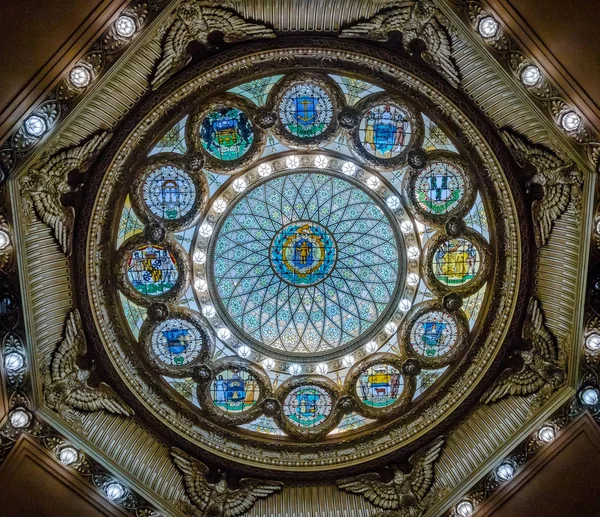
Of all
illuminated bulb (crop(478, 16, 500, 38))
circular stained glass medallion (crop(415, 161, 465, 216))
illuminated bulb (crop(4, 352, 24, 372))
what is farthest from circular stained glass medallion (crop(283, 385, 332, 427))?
illuminated bulb (crop(478, 16, 500, 38))

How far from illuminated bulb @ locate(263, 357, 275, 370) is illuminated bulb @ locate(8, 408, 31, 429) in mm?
6052

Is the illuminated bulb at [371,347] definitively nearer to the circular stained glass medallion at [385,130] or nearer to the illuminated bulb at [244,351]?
the illuminated bulb at [244,351]

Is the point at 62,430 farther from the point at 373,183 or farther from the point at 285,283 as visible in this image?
the point at 373,183

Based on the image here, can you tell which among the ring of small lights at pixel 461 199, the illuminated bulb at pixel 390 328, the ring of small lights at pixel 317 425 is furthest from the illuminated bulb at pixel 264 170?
the ring of small lights at pixel 317 425

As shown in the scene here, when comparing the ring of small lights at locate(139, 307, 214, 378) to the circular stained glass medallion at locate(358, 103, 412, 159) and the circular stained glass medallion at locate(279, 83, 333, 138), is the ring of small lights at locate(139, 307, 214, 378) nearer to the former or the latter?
the circular stained glass medallion at locate(279, 83, 333, 138)

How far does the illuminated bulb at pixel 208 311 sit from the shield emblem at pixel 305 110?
4897mm

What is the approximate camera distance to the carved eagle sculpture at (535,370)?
46.5 feet

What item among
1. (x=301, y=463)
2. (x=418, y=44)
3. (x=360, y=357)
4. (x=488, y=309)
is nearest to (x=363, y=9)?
(x=418, y=44)

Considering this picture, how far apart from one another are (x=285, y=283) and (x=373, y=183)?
343cm

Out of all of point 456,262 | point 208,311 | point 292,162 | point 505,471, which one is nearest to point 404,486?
point 505,471

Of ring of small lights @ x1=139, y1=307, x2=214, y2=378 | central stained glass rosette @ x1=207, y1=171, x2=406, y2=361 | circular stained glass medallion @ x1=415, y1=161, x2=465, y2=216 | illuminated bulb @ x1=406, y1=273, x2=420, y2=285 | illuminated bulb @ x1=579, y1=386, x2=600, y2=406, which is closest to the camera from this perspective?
illuminated bulb @ x1=579, y1=386, x2=600, y2=406

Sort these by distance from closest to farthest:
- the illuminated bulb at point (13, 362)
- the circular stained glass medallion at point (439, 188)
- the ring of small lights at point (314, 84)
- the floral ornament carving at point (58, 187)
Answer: the illuminated bulb at point (13, 362) → the floral ornament carving at point (58, 187) → the ring of small lights at point (314, 84) → the circular stained glass medallion at point (439, 188)

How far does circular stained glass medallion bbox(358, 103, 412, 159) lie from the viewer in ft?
52.6

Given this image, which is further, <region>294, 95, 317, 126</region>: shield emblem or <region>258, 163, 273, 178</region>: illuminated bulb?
<region>258, 163, 273, 178</region>: illuminated bulb
